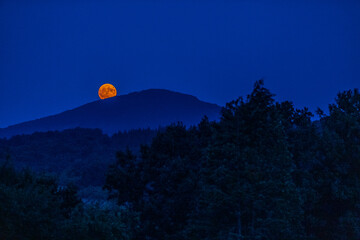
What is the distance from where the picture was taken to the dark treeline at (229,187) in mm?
23203

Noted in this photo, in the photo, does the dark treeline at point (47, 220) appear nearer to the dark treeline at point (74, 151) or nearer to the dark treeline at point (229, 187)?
the dark treeline at point (229, 187)

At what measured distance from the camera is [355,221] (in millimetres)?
26188

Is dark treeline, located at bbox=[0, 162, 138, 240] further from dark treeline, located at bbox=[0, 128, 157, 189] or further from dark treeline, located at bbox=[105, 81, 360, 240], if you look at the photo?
dark treeline, located at bbox=[0, 128, 157, 189]

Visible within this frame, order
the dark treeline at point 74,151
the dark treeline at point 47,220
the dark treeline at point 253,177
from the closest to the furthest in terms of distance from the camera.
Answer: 1. the dark treeline at point 253,177
2. the dark treeline at point 47,220
3. the dark treeline at point 74,151

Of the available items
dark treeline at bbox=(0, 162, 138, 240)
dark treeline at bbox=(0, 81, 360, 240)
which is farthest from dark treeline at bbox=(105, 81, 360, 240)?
dark treeline at bbox=(0, 162, 138, 240)

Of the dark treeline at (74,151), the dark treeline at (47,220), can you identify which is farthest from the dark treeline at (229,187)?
the dark treeline at (74,151)

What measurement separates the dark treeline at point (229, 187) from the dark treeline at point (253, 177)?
0.07m

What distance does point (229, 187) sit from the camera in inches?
914

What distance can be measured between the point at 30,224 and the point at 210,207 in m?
10.5

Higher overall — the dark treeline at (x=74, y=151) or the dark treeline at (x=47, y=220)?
the dark treeline at (x=74, y=151)

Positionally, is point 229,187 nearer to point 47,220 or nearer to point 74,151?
point 47,220

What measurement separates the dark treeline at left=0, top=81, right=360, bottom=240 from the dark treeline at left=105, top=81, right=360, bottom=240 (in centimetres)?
7

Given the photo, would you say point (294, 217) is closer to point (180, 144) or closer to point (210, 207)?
point (210, 207)

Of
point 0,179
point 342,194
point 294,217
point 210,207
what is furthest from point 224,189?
point 0,179
